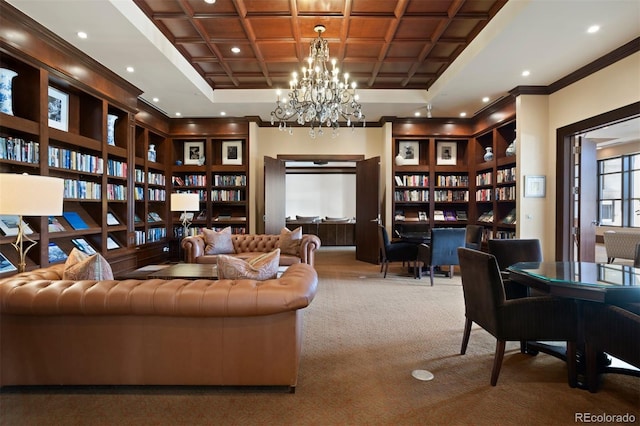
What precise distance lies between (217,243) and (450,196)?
4899 mm

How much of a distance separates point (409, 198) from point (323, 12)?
170 inches

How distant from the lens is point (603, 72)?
4246 mm

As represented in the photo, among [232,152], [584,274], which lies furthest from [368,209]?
[584,274]

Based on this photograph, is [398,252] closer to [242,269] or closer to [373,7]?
[373,7]

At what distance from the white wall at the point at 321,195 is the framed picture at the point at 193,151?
15.1ft

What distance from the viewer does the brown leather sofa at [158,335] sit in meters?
2.01

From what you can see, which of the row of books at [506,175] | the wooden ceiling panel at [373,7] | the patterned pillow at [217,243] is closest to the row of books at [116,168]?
the patterned pillow at [217,243]

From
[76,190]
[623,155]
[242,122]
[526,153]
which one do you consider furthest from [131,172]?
[623,155]

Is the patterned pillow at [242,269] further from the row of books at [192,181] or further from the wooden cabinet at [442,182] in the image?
the row of books at [192,181]

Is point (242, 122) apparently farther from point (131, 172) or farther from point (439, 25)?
point (439, 25)

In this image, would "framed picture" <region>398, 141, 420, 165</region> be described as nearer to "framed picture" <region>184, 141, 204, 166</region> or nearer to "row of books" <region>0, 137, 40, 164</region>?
"framed picture" <region>184, 141, 204, 166</region>

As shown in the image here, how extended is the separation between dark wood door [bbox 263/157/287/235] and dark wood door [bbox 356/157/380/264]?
1.73 m

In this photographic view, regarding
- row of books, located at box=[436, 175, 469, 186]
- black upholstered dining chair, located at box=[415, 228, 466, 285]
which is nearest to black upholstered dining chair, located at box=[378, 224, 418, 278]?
black upholstered dining chair, located at box=[415, 228, 466, 285]

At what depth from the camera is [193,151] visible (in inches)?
292
